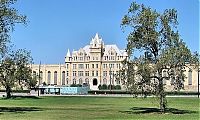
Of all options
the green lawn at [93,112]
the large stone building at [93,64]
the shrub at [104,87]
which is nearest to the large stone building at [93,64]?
the large stone building at [93,64]

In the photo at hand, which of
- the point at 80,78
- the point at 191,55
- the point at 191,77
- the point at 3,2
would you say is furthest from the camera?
the point at 80,78

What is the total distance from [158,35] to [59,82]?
15039cm

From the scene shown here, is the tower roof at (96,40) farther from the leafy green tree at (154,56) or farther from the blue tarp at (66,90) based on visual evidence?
the leafy green tree at (154,56)

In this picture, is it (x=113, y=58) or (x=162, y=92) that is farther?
(x=113, y=58)

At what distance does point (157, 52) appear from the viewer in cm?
3525

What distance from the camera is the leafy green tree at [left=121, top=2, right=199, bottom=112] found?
3369cm

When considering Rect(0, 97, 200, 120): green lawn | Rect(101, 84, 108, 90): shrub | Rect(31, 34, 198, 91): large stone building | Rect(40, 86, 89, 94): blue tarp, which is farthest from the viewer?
Rect(31, 34, 198, 91): large stone building

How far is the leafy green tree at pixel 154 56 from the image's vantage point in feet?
111

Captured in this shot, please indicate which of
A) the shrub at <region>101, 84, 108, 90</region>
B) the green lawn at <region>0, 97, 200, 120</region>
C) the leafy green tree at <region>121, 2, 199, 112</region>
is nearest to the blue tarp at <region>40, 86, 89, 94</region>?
the shrub at <region>101, 84, 108, 90</region>

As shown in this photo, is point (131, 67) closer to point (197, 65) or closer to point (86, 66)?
point (197, 65)

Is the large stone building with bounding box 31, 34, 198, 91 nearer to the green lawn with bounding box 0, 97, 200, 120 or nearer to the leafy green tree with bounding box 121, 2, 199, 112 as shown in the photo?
the green lawn with bounding box 0, 97, 200, 120

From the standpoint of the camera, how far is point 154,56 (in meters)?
35.3

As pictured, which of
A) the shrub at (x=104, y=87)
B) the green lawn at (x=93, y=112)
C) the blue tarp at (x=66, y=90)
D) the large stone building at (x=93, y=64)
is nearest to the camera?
the green lawn at (x=93, y=112)

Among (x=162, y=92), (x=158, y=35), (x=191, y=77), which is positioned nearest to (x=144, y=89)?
(x=162, y=92)
